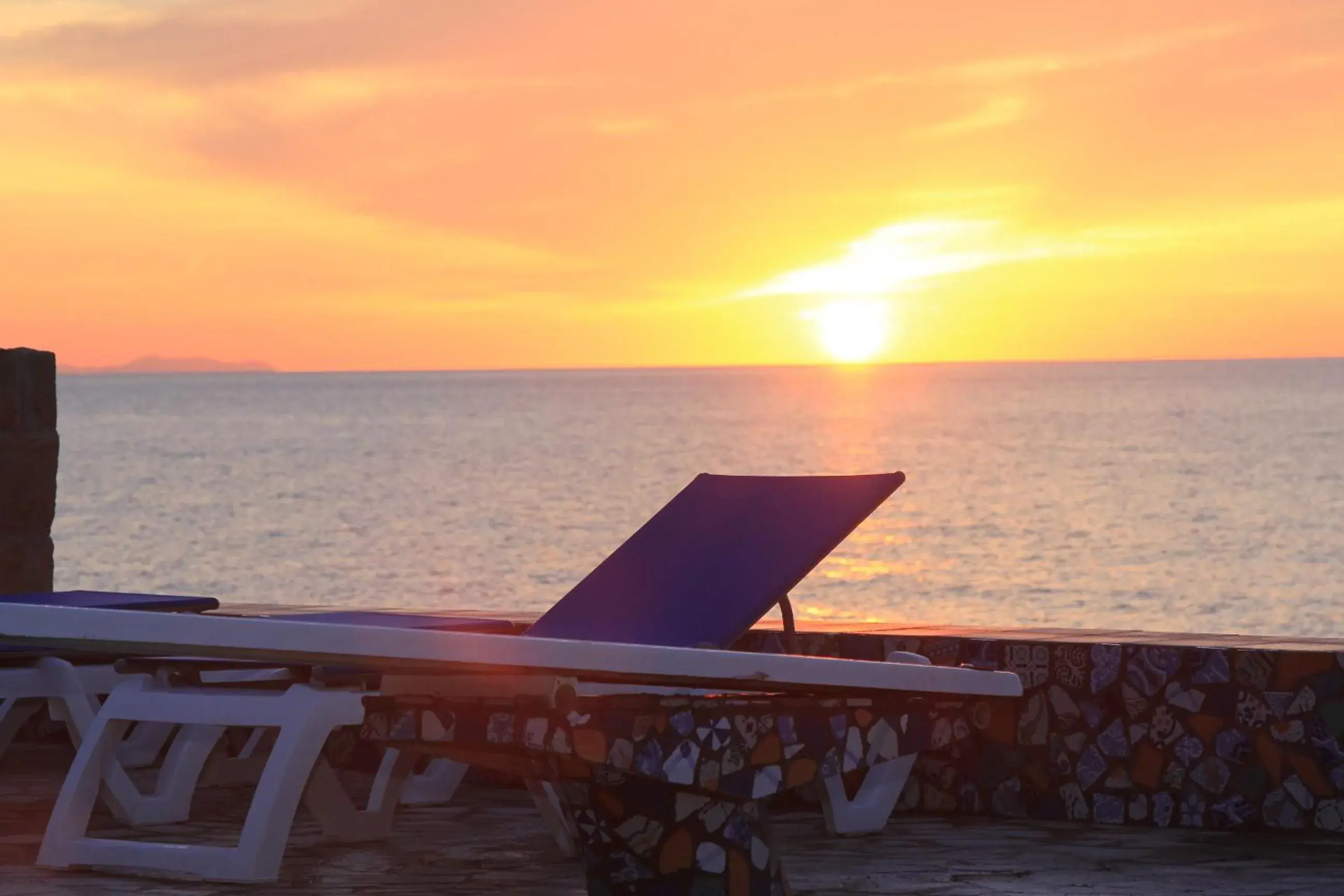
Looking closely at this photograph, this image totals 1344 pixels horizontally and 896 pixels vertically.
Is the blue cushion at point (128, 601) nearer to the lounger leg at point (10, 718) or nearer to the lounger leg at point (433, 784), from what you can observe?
the lounger leg at point (10, 718)

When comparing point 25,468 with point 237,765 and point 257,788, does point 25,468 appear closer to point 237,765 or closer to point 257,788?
point 237,765

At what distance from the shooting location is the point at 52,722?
7020mm

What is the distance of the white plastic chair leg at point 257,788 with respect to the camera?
457 cm

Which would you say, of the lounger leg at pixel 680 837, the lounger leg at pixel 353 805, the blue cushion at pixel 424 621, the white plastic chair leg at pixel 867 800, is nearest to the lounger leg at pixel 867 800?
the white plastic chair leg at pixel 867 800

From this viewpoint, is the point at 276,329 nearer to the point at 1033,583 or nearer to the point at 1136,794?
the point at 1033,583

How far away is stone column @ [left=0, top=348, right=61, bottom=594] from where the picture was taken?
7.73 meters

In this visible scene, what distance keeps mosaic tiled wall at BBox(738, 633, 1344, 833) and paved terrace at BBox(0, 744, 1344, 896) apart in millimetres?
77

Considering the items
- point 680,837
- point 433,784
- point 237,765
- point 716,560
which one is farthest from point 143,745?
point 680,837

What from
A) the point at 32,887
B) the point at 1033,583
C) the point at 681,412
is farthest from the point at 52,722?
the point at 681,412

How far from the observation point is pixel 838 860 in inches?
195

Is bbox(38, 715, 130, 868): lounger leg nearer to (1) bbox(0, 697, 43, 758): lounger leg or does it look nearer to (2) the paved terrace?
(2) the paved terrace

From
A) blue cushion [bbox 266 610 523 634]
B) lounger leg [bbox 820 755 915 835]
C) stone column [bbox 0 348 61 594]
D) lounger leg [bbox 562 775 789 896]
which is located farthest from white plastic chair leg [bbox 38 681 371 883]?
stone column [bbox 0 348 61 594]

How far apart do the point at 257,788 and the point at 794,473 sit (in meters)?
51.8

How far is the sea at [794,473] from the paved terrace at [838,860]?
1.54 meters
